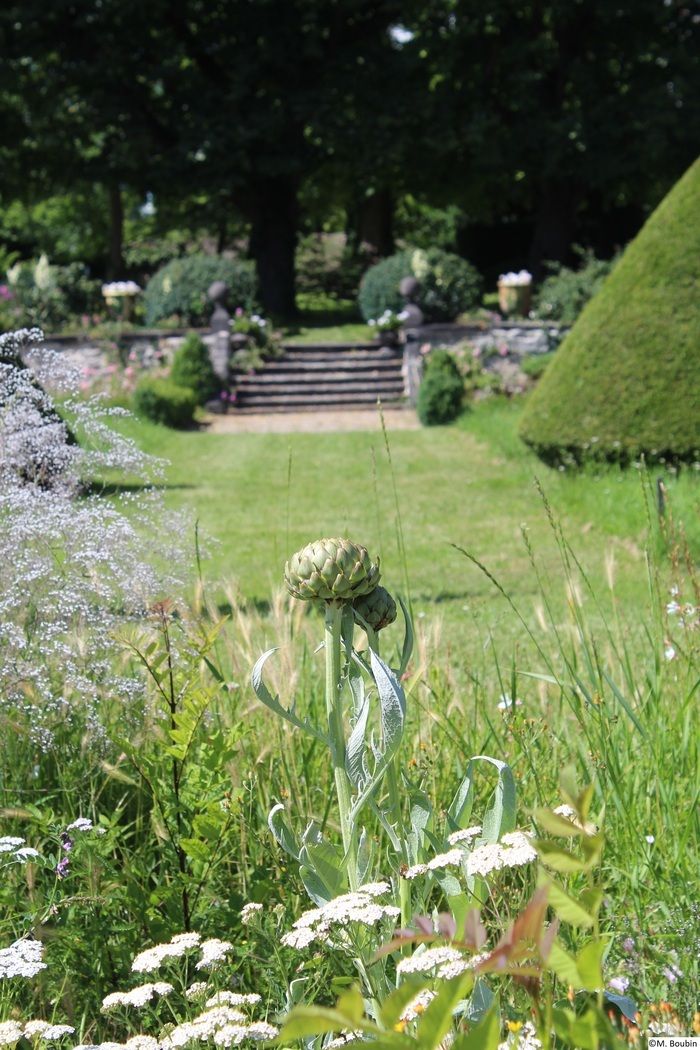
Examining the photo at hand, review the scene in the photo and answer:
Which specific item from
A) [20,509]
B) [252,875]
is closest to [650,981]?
[252,875]

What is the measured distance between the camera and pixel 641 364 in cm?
940

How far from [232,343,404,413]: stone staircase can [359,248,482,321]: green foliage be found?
0.93 meters

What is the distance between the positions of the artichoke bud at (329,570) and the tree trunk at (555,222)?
2364 centimetres

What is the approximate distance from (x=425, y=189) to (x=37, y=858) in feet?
80.8

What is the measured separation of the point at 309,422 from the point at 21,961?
14277mm

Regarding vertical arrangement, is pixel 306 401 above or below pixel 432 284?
below

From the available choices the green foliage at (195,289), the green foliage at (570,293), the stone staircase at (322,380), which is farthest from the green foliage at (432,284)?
the green foliage at (195,289)

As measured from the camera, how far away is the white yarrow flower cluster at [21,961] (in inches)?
69.2

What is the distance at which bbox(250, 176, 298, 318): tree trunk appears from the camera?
23234 mm

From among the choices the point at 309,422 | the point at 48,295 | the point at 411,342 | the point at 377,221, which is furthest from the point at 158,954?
the point at 377,221

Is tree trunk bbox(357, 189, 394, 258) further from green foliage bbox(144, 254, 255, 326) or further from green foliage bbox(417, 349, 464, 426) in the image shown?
green foliage bbox(417, 349, 464, 426)

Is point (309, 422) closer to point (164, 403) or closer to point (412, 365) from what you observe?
point (164, 403)

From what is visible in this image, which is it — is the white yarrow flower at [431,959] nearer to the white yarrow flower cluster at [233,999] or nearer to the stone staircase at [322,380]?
the white yarrow flower cluster at [233,999]

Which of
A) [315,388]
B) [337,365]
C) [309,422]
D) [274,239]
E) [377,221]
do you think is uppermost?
[377,221]
